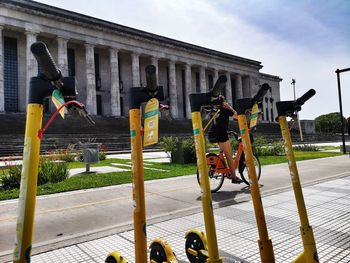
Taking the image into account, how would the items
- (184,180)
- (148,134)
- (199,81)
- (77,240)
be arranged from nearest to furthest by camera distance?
(148,134) → (77,240) → (184,180) → (199,81)

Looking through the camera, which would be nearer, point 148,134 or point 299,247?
point 148,134

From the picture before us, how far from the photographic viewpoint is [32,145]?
1800mm

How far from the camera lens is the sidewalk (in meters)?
3.28

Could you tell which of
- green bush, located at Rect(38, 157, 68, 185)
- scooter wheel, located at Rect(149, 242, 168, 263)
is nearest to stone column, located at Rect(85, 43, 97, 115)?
green bush, located at Rect(38, 157, 68, 185)

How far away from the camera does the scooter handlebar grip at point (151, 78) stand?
6.46 feet

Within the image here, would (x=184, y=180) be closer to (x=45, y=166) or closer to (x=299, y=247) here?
(x=45, y=166)

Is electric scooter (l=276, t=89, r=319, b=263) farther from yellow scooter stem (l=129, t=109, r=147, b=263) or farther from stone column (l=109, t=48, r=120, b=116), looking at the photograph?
stone column (l=109, t=48, r=120, b=116)

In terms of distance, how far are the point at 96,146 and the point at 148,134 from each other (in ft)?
32.8

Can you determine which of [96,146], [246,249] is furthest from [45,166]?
[246,249]

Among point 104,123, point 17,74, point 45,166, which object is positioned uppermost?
point 17,74

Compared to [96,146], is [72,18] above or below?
above

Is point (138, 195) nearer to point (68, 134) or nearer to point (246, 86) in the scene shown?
point (68, 134)

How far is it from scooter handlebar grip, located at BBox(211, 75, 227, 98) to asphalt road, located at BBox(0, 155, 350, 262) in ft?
8.92

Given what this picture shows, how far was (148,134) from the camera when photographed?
216 centimetres
